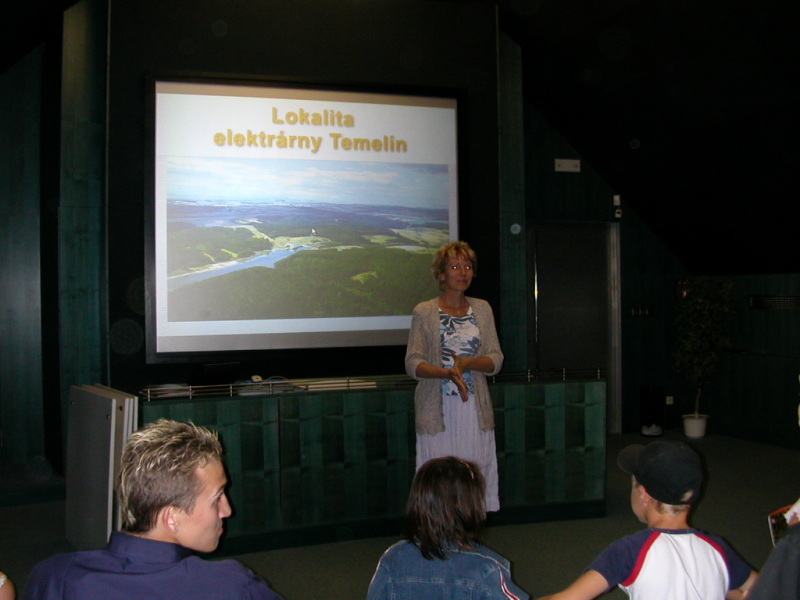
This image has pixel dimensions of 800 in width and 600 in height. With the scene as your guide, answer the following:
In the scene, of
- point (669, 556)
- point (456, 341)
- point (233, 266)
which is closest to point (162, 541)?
point (669, 556)

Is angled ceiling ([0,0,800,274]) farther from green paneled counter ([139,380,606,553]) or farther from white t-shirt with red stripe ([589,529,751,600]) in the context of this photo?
white t-shirt with red stripe ([589,529,751,600])

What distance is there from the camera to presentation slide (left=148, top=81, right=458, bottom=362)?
4809 mm

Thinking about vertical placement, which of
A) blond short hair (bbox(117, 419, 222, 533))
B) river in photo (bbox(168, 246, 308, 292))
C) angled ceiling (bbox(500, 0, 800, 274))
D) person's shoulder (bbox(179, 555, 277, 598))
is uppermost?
angled ceiling (bbox(500, 0, 800, 274))

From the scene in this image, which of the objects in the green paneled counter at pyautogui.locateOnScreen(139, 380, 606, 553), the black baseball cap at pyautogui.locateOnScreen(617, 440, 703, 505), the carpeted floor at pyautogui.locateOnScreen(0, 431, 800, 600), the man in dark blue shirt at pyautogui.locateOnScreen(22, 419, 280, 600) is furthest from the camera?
the green paneled counter at pyautogui.locateOnScreen(139, 380, 606, 553)

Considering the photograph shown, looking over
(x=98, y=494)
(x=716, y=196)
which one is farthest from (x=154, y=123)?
(x=716, y=196)

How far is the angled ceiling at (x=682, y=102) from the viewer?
4949 mm

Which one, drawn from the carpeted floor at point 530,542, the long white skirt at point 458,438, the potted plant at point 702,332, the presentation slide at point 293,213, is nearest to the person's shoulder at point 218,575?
the carpeted floor at point 530,542

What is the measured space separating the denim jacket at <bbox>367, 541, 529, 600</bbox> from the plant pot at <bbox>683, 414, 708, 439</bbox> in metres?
6.27

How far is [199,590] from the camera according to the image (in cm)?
118

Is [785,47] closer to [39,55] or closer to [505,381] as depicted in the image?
[505,381]

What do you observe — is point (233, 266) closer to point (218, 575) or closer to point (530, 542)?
point (530, 542)

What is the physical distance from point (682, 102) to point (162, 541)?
5.62m

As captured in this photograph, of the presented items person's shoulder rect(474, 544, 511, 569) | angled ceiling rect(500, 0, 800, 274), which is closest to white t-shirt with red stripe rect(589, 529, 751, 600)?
person's shoulder rect(474, 544, 511, 569)

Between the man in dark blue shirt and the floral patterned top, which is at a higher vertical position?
the floral patterned top
